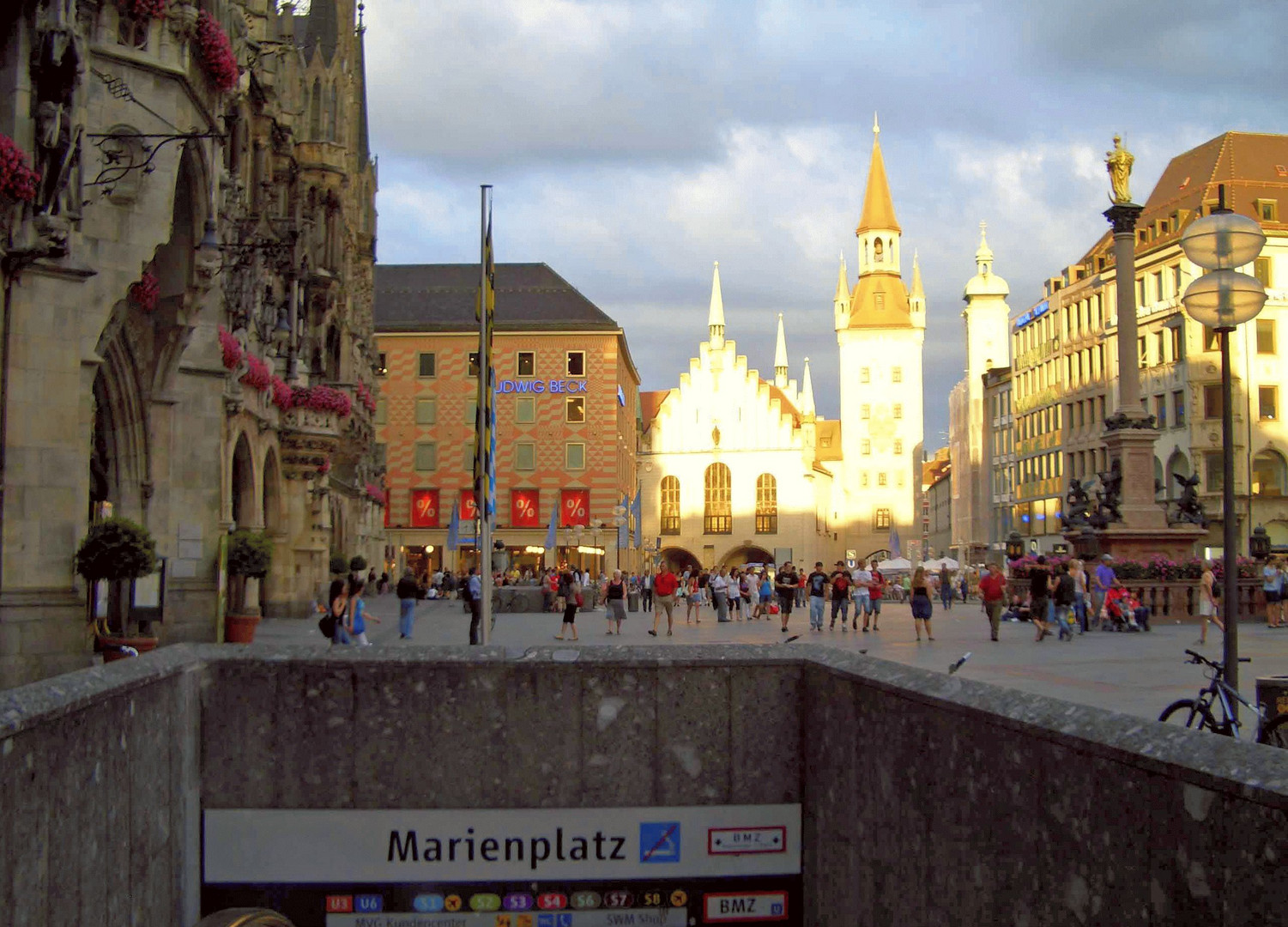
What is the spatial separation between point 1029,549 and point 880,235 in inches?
1848

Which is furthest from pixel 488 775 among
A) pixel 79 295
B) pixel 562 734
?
pixel 79 295

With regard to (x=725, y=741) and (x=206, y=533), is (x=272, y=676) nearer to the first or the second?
(x=725, y=741)

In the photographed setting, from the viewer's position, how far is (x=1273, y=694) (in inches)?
359

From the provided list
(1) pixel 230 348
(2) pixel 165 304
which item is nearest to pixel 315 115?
(1) pixel 230 348

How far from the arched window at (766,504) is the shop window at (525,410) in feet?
92.4

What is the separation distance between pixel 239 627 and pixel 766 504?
82.1 meters

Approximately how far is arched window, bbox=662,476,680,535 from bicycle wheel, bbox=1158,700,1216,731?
9188 cm

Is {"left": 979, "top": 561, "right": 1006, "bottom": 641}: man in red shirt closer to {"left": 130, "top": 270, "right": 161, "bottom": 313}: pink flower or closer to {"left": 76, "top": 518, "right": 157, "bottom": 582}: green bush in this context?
{"left": 130, "top": 270, "right": 161, "bottom": 313}: pink flower

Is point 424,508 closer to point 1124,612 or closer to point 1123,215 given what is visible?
point 1123,215

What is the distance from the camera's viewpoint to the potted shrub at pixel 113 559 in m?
15.1

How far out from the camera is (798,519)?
101m

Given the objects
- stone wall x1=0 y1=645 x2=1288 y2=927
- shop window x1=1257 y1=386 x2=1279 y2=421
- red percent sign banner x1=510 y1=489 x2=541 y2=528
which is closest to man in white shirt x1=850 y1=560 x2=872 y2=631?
stone wall x1=0 y1=645 x2=1288 y2=927

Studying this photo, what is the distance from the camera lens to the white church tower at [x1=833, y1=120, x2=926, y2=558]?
114312 millimetres

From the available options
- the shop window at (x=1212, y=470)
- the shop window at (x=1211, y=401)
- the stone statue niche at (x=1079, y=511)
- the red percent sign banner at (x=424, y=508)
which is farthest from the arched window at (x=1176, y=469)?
the red percent sign banner at (x=424, y=508)
